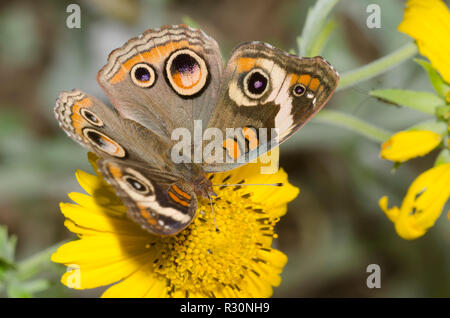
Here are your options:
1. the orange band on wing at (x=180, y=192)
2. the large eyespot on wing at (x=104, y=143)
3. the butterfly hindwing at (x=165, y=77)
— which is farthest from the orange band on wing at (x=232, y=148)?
the large eyespot on wing at (x=104, y=143)

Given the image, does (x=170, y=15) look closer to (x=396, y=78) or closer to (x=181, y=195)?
(x=396, y=78)

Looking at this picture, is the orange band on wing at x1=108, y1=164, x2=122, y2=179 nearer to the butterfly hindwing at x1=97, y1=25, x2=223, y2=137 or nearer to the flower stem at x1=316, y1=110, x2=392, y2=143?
the butterfly hindwing at x1=97, y1=25, x2=223, y2=137

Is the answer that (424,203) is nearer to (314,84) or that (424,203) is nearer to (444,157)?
(444,157)

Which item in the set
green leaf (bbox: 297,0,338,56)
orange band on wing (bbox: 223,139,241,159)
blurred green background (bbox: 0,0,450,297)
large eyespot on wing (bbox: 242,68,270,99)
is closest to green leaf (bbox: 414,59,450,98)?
green leaf (bbox: 297,0,338,56)

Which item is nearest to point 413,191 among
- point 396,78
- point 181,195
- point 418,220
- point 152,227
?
point 418,220
